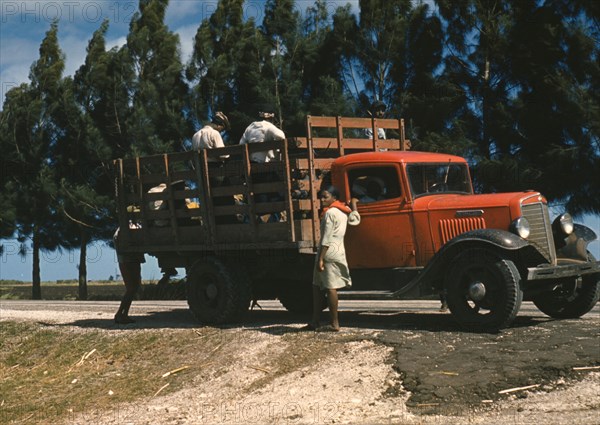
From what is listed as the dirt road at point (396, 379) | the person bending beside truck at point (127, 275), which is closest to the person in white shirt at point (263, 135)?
the dirt road at point (396, 379)

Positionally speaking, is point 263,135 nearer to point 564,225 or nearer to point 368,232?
point 368,232

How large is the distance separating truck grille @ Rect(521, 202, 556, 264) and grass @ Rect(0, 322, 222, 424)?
13.8 feet

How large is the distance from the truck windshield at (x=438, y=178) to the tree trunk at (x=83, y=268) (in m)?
22.3

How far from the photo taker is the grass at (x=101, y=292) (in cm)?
2786

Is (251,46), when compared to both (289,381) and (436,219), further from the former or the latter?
(289,381)

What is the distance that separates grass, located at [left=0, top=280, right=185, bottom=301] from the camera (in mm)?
27859

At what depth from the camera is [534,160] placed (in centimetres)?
2173

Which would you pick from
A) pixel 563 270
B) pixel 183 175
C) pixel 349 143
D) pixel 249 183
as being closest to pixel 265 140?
pixel 249 183

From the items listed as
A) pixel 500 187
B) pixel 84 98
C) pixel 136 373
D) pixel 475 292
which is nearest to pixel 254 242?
pixel 136 373

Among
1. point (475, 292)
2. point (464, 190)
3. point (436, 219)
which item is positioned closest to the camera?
point (475, 292)

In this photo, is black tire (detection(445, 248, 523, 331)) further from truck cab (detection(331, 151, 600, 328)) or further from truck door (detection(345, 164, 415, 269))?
truck door (detection(345, 164, 415, 269))

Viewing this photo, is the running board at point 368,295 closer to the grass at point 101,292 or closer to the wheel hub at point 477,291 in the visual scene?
the wheel hub at point 477,291

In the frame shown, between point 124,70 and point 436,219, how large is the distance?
21852mm

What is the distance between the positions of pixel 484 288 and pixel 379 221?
1.81 meters
